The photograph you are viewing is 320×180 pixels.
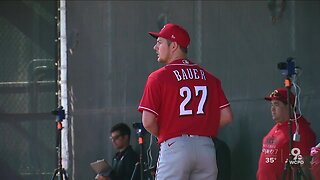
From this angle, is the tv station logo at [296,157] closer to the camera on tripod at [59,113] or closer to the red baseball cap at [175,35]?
the red baseball cap at [175,35]

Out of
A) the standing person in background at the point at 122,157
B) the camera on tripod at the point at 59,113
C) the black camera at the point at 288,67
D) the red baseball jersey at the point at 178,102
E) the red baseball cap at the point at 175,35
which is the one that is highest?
the red baseball cap at the point at 175,35

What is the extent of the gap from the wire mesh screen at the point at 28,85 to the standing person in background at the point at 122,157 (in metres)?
1.06

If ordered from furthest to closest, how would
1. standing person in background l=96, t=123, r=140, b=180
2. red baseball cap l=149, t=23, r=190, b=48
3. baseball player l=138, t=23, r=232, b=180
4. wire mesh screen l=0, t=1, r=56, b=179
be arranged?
wire mesh screen l=0, t=1, r=56, b=179, standing person in background l=96, t=123, r=140, b=180, red baseball cap l=149, t=23, r=190, b=48, baseball player l=138, t=23, r=232, b=180

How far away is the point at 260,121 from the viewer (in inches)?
330

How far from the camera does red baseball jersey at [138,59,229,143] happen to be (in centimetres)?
533

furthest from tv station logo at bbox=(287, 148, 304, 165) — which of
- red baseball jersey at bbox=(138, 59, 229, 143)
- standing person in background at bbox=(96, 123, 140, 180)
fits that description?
standing person in background at bbox=(96, 123, 140, 180)

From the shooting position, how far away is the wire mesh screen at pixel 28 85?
378 inches

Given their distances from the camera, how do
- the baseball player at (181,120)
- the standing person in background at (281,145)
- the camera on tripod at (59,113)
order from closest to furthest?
the baseball player at (181,120)
the standing person in background at (281,145)
the camera on tripod at (59,113)

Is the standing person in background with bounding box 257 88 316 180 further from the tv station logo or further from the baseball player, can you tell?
the baseball player

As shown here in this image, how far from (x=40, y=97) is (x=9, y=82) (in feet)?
1.35

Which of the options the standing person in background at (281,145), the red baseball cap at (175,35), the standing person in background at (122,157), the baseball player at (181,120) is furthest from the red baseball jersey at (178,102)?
the standing person in background at (122,157)

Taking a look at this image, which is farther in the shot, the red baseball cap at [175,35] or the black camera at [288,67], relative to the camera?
the black camera at [288,67]

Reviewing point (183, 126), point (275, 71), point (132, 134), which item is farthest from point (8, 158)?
point (183, 126)

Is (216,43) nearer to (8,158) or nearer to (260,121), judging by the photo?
(260,121)
